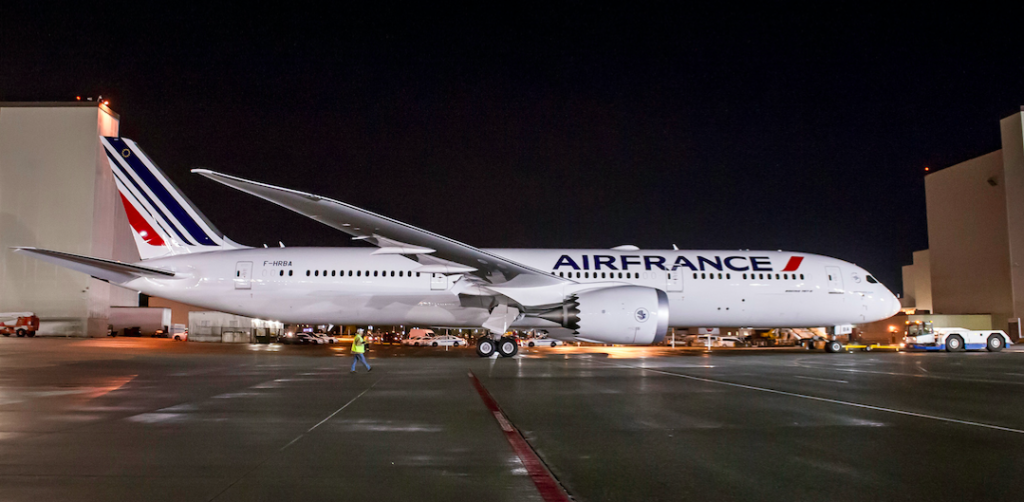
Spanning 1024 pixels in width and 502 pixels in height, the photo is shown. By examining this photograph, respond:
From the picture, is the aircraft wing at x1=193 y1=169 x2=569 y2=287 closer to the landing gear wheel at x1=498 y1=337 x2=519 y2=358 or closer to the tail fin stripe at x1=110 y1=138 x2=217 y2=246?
the landing gear wheel at x1=498 y1=337 x2=519 y2=358

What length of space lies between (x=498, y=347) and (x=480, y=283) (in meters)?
2.10

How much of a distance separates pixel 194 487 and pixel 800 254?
21430 mm

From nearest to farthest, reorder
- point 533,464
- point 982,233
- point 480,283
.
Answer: point 533,464 < point 480,283 < point 982,233

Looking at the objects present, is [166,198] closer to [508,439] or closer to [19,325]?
[508,439]

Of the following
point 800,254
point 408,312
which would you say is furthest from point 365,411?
point 800,254

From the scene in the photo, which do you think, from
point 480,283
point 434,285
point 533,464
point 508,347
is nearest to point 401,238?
point 480,283

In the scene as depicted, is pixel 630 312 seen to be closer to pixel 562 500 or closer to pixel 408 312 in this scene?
pixel 408 312

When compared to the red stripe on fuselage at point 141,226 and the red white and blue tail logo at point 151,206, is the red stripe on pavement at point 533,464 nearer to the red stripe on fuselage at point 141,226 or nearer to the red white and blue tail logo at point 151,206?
the red white and blue tail logo at point 151,206

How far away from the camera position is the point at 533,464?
15.6 ft

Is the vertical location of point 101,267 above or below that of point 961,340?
above

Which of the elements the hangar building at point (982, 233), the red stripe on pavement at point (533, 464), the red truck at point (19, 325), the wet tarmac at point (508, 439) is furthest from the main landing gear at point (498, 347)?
the red truck at point (19, 325)

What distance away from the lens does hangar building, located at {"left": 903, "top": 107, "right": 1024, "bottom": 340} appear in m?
35.0

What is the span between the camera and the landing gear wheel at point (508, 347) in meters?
18.2

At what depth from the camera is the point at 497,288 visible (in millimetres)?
17750
